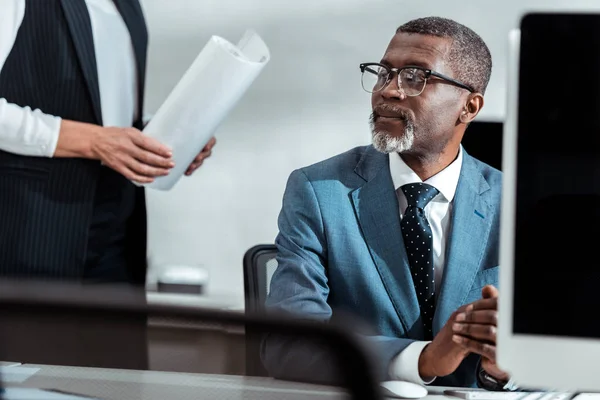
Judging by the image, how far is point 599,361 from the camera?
0.85 meters

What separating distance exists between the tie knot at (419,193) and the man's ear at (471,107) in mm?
207

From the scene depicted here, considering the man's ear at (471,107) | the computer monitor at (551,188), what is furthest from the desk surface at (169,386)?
the man's ear at (471,107)

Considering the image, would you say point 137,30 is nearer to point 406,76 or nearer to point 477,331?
point 406,76

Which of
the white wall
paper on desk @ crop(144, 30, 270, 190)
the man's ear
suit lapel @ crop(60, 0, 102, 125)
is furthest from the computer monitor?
the white wall

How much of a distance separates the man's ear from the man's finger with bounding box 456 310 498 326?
653 millimetres

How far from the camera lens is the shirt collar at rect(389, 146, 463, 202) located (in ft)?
5.25

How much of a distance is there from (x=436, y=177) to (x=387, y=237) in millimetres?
159

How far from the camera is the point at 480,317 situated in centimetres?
112

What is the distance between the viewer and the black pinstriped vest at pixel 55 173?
6.24 feet

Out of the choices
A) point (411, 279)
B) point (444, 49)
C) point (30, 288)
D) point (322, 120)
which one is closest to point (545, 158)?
point (30, 288)

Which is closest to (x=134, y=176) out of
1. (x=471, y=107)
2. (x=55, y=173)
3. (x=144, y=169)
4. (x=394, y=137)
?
(x=144, y=169)

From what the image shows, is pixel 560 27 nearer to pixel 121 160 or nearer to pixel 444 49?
pixel 444 49

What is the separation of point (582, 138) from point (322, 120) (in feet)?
6.76

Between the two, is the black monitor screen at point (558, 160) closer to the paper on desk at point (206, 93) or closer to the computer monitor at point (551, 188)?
the computer monitor at point (551, 188)
